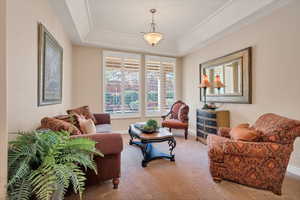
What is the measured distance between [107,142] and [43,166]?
2.64ft

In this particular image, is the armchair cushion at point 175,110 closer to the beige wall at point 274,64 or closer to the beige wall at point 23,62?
the beige wall at point 274,64

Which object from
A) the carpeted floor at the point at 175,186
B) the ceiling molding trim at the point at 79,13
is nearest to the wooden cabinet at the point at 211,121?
the carpeted floor at the point at 175,186

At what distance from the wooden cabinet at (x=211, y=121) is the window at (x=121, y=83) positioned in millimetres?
2092

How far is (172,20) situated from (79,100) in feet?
11.1

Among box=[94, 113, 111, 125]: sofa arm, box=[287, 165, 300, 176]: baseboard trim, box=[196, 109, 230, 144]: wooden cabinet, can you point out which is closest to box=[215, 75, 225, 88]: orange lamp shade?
box=[196, 109, 230, 144]: wooden cabinet

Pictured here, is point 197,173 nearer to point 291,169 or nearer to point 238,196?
point 238,196

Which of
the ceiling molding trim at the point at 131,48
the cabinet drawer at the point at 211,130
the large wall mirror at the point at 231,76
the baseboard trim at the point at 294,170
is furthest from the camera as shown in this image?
the ceiling molding trim at the point at 131,48

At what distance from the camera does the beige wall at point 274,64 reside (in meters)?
2.45

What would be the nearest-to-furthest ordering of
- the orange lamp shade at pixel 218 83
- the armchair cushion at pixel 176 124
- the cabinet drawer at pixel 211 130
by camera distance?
1. the cabinet drawer at pixel 211 130
2. the orange lamp shade at pixel 218 83
3. the armchair cushion at pixel 176 124

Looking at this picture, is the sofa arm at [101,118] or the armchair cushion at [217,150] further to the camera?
the sofa arm at [101,118]

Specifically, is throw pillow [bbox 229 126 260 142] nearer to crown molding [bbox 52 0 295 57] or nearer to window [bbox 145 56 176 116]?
crown molding [bbox 52 0 295 57]

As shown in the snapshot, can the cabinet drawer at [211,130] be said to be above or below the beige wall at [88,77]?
below

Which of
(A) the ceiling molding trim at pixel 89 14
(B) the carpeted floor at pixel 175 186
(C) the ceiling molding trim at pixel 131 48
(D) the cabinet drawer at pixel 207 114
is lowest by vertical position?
(B) the carpeted floor at pixel 175 186

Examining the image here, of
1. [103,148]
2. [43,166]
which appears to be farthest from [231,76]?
[43,166]
